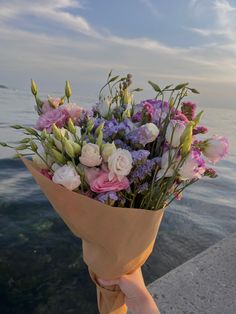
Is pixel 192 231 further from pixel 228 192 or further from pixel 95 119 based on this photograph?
pixel 95 119

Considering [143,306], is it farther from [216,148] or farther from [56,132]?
[56,132]

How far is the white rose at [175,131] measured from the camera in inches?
51.3

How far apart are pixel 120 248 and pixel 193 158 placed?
48 cm

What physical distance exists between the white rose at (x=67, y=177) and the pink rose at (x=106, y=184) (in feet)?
0.20

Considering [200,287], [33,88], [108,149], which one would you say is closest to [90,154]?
[108,149]

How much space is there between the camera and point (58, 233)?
15.1 ft

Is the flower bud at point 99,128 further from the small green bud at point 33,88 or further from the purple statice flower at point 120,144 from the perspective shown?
the small green bud at point 33,88

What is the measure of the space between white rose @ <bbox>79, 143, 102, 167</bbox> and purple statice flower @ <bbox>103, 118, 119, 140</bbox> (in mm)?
114

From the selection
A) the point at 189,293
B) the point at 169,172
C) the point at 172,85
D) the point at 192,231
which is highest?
the point at 172,85

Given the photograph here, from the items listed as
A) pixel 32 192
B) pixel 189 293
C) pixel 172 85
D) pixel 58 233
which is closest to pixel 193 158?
pixel 172 85

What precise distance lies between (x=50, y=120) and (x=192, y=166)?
577 mm

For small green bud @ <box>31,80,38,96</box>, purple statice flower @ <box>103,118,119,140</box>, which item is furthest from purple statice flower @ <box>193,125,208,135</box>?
small green bud @ <box>31,80,38,96</box>

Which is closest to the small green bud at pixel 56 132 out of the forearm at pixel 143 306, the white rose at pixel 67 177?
the white rose at pixel 67 177

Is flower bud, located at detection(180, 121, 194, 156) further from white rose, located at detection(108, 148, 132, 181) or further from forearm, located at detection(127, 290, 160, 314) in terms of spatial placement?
forearm, located at detection(127, 290, 160, 314)
